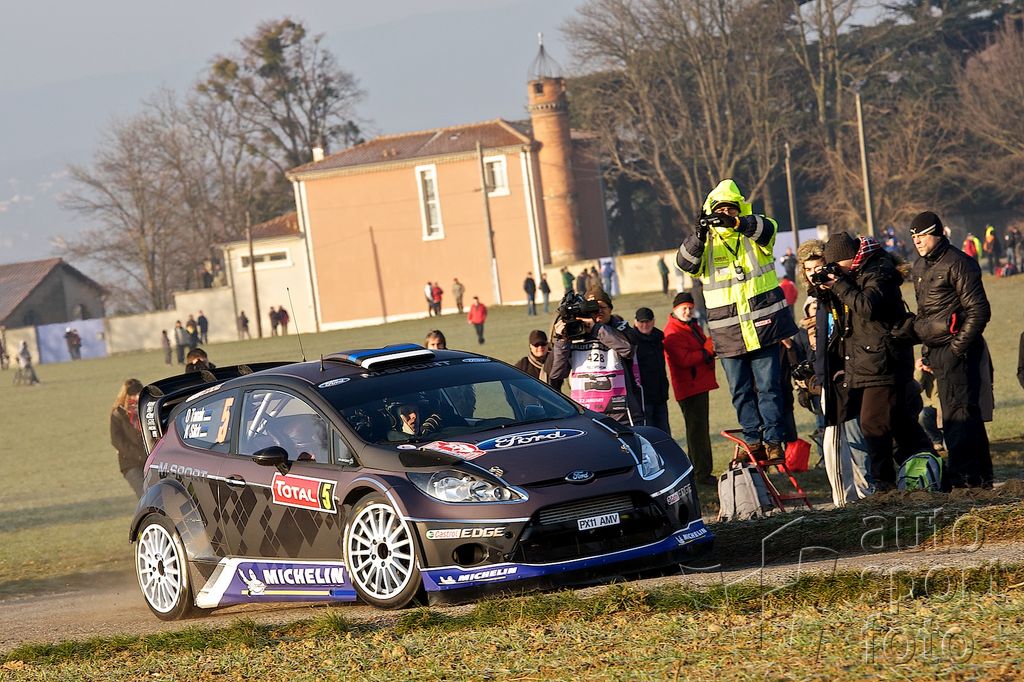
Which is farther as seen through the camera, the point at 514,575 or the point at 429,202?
the point at 429,202

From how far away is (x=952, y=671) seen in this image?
201 inches

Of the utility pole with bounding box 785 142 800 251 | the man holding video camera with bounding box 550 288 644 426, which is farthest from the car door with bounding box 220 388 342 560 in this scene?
the utility pole with bounding box 785 142 800 251

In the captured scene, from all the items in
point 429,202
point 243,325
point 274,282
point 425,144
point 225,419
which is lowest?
point 243,325

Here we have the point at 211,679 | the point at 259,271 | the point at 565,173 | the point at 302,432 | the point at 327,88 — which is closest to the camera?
the point at 211,679

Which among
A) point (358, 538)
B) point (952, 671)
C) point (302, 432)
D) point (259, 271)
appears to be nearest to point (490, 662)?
point (952, 671)

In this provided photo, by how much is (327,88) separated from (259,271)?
60.1ft

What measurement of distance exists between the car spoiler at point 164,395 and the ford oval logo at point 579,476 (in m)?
3.16

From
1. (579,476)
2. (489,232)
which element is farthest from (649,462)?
(489,232)

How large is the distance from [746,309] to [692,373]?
10.4 ft

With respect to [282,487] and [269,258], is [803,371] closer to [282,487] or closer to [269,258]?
[282,487]

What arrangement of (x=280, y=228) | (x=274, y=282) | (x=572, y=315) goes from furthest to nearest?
(x=280, y=228) < (x=274, y=282) < (x=572, y=315)

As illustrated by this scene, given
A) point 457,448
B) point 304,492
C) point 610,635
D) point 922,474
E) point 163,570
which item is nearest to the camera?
point 610,635

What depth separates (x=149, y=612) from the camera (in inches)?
417

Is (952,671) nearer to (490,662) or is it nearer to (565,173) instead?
(490,662)
